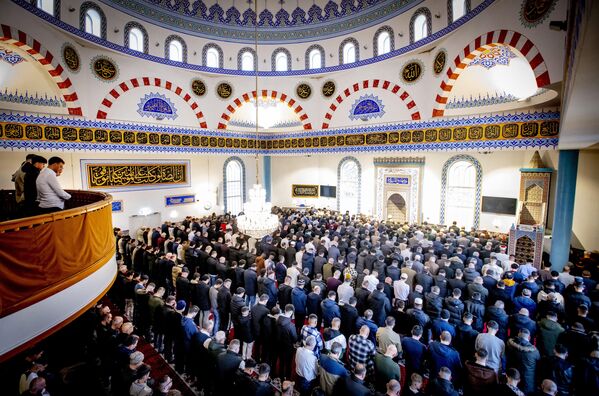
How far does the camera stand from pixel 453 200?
10977mm

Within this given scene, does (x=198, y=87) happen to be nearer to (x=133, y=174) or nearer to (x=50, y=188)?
(x=133, y=174)

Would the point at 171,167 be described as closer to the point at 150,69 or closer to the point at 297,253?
the point at 150,69

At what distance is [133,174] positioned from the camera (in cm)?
1108

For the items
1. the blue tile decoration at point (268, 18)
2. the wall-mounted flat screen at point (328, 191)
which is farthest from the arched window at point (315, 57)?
the wall-mounted flat screen at point (328, 191)

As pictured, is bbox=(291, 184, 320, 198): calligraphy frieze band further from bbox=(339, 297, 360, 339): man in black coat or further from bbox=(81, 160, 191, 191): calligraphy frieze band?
bbox=(339, 297, 360, 339): man in black coat

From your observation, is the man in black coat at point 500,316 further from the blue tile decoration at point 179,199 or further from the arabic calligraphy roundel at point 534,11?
the blue tile decoration at point 179,199

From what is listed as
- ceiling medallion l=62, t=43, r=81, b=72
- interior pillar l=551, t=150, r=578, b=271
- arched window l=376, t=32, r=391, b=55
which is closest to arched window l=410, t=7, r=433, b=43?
arched window l=376, t=32, r=391, b=55

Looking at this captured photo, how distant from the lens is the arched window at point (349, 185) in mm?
13367

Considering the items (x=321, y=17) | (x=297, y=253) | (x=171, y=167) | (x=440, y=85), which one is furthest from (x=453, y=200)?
(x=171, y=167)

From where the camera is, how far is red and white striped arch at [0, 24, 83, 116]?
7402 millimetres

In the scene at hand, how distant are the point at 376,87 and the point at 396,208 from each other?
4.79m

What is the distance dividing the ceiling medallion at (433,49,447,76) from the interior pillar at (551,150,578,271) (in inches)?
160

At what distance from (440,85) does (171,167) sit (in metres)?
10.2

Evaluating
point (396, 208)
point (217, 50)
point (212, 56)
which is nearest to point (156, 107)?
point (212, 56)
